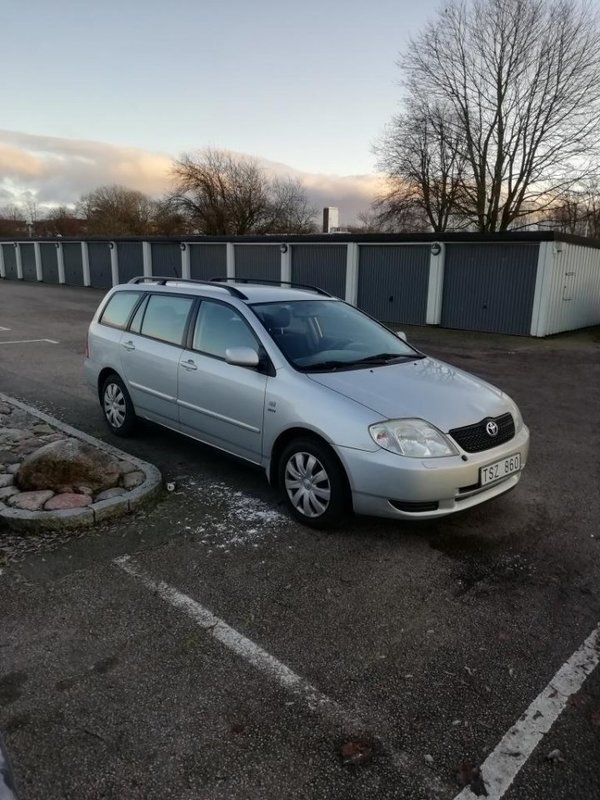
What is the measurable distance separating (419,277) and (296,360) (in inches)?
600

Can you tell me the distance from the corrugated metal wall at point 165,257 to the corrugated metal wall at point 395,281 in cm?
1017

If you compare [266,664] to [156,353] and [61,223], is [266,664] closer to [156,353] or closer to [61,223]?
[156,353]

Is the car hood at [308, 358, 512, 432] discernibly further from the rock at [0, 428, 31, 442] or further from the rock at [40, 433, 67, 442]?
the rock at [0, 428, 31, 442]

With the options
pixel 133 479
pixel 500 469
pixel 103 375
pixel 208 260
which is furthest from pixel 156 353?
pixel 208 260

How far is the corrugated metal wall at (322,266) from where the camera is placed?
2050 cm

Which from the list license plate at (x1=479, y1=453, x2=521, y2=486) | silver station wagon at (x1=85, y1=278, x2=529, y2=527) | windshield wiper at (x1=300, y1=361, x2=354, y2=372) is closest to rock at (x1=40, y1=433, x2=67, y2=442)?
silver station wagon at (x1=85, y1=278, x2=529, y2=527)

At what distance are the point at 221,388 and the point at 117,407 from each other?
1898 millimetres

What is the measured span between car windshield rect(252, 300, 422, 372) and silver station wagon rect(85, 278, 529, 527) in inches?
0.6

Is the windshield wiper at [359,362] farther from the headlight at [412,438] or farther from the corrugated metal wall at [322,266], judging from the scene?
the corrugated metal wall at [322,266]

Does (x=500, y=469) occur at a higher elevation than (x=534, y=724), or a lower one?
higher

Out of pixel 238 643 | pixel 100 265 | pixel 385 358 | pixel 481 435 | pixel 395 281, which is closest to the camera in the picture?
pixel 238 643

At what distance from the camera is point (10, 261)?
135ft

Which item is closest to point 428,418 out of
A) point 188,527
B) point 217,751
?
point 188,527

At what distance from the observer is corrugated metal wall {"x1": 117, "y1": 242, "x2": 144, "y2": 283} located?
95.6 feet
